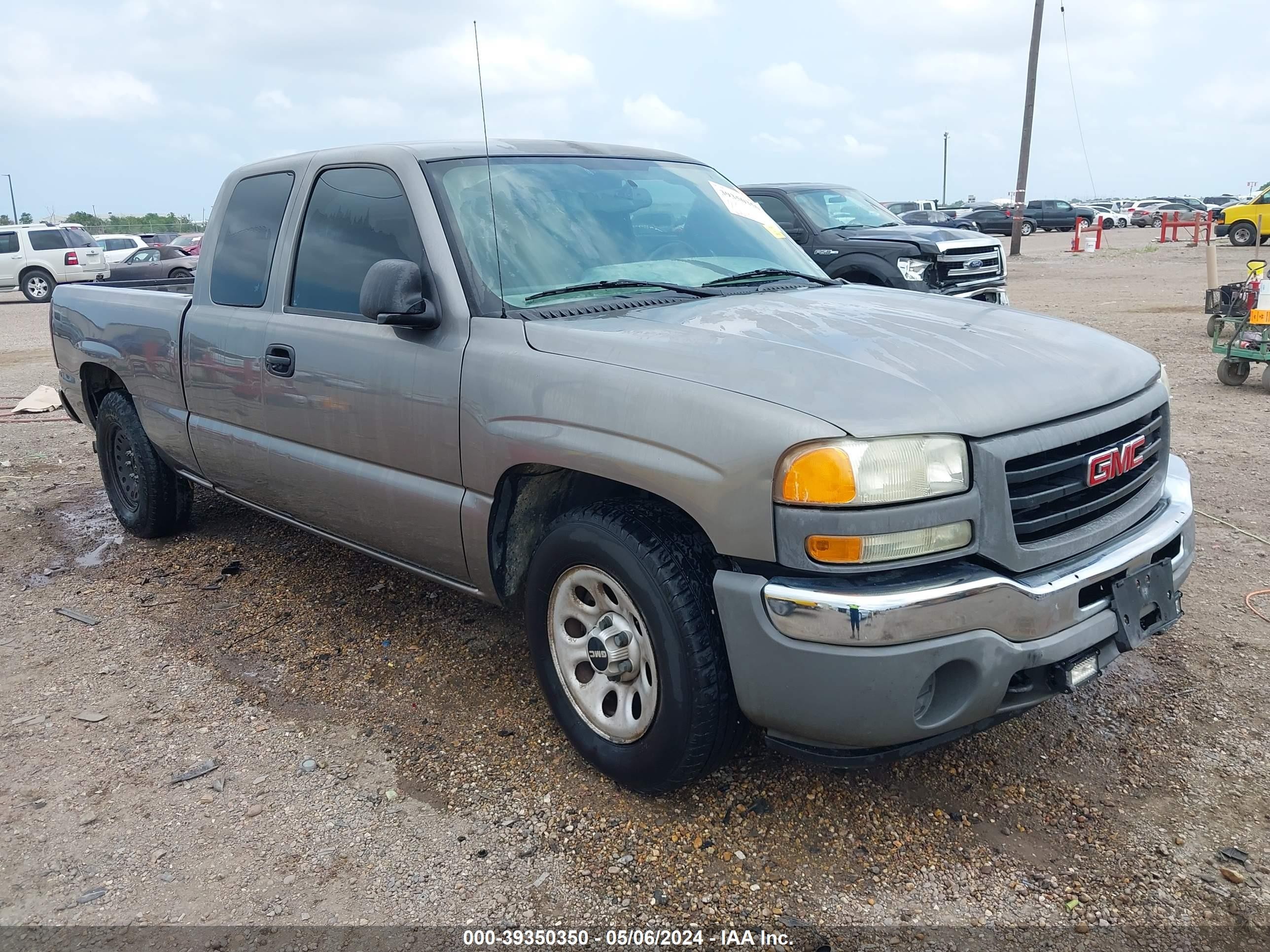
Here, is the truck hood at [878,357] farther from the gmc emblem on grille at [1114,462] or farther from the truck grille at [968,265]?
the truck grille at [968,265]

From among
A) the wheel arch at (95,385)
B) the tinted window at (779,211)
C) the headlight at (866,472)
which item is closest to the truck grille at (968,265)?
the tinted window at (779,211)

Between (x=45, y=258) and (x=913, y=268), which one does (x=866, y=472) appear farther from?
(x=45, y=258)

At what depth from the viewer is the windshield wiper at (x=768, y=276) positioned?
353cm

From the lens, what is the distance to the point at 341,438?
11.8 ft

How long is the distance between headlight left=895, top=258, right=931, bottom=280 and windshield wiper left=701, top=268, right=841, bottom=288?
264 inches

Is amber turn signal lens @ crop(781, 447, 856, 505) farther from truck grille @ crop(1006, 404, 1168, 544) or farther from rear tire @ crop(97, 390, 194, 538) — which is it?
rear tire @ crop(97, 390, 194, 538)

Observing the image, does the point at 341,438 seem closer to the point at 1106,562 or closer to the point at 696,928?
the point at 696,928

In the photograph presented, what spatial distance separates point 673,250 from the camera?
3580 mm

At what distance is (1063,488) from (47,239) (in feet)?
87.4

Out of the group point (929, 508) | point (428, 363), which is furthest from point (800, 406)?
point (428, 363)

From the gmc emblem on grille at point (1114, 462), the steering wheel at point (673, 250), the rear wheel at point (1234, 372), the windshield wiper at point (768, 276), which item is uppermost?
the steering wheel at point (673, 250)

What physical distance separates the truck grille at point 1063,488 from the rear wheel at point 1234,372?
6.27m

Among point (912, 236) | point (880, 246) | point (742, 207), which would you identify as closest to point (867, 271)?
point (880, 246)

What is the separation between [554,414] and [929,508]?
41.3 inches
